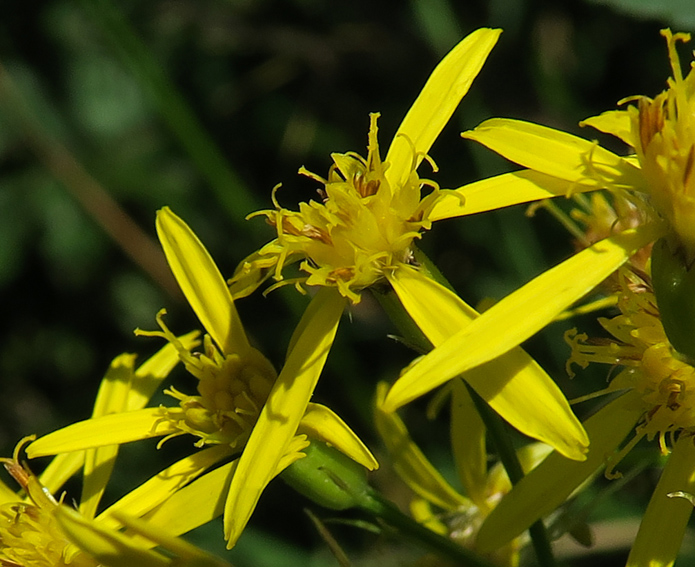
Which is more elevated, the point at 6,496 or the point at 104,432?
the point at 104,432

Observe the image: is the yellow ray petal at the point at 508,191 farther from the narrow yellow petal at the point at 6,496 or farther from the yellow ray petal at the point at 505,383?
the narrow yellow petal at the point at 6,496

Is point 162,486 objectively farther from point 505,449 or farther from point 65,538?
point 505,449

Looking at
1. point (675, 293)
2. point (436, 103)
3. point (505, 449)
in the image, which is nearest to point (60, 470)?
point (505, 449)

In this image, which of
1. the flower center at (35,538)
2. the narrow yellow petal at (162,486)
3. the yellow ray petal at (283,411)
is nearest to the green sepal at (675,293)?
the yellow ray petal at (283,411)

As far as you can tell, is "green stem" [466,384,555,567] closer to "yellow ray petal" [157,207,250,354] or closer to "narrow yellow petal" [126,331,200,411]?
"yellow ray petal" [157,207,250,354]

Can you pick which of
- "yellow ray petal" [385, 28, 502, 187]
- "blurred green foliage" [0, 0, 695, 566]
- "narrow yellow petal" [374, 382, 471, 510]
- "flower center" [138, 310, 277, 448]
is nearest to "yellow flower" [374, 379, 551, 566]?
"narrow yellow petal" [374, 382, 471, 510]

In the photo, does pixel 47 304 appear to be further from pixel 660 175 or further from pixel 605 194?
pixel 660 175
